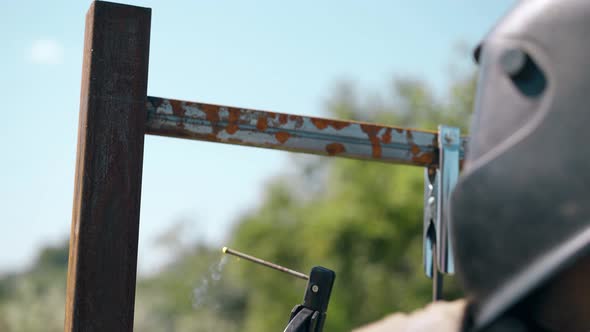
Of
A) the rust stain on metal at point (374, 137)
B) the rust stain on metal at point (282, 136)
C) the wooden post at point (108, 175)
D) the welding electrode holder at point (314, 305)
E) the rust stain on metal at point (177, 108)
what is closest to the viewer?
the welding electrode holder at point (314, 305)

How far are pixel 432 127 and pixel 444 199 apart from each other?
18.1 m

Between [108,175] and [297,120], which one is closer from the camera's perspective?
[108,175]

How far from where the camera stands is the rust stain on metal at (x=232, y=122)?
5.65 feet

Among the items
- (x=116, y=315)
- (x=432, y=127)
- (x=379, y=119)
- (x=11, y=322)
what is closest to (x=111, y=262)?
(x=116, y=315)

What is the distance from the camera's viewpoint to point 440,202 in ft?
6.59

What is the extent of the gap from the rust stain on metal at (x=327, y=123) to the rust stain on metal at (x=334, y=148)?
0.04 metres

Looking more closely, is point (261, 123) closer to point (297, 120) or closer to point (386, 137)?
point (297, 120)

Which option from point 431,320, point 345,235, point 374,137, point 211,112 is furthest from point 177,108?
point 345,235

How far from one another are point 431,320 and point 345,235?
17949mm

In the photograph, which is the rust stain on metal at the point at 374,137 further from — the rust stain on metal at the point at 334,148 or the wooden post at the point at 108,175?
the wooden post at the point at 108,175

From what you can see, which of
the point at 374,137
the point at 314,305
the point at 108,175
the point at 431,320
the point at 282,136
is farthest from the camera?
the point at 374,137

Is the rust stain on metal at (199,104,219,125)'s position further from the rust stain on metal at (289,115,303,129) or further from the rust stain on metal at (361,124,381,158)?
the rust stain on metal at (361,124,381,158)

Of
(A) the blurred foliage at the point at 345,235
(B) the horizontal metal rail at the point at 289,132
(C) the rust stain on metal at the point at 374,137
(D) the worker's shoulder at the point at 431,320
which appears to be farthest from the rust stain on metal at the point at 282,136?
(A) the blurred foliage at the point at 345,235

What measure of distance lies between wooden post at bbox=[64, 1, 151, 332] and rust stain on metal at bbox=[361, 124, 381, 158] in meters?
→ 0.57
